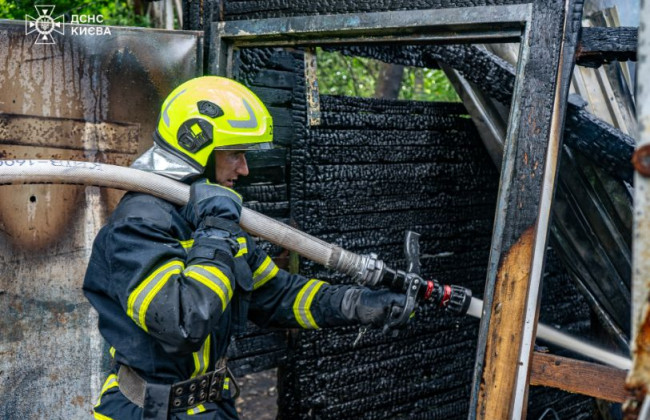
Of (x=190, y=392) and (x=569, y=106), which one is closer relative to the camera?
(x=190, y=392)

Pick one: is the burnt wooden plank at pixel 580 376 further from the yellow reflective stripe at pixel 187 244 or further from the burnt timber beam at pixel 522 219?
the yellow reflective stripe at pixel 187 244

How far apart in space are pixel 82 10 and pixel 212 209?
362cm

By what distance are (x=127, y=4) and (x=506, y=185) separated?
18.6 feet

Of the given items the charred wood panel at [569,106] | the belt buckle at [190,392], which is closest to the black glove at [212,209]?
the belt buckle at [190,392]

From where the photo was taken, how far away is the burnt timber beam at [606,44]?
2.31 metres

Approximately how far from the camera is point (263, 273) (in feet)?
10.3

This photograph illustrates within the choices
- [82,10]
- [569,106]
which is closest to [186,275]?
[569,106]

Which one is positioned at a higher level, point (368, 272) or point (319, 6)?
point (319, 6)

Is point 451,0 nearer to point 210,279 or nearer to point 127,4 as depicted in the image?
point 210,279

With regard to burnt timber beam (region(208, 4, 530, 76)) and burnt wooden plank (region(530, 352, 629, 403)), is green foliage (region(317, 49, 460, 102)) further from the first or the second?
burnt wooden plank (region(530, 352, 629, 403))

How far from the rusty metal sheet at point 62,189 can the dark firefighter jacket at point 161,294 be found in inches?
28.7

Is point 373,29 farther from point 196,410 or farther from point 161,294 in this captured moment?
point 196,410

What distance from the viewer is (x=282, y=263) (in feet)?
13.0

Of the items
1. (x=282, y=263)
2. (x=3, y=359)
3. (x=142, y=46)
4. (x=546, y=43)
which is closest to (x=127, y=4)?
(x=142, y=46)
